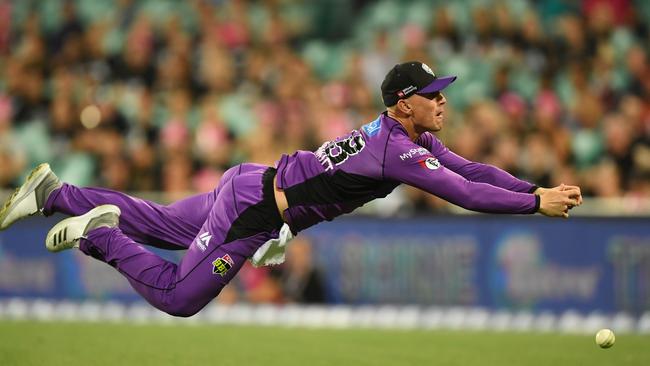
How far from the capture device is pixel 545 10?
18.1m

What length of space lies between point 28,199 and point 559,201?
4.25 meters

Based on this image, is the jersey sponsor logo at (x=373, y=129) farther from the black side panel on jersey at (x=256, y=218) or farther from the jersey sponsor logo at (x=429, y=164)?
the black side panel on jersey at (x=256, y=218)

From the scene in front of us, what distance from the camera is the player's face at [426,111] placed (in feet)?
27.0

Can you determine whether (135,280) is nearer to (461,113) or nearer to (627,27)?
(461,113)

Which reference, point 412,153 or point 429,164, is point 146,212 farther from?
point 429,164

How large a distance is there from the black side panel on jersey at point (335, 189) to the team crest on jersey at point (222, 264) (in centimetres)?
65

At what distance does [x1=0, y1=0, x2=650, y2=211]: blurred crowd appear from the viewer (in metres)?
15.2

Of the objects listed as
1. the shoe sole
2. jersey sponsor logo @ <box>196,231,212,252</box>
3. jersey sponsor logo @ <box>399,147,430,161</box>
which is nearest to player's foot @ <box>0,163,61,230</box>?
the shoe sole

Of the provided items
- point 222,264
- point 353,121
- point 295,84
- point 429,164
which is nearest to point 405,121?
point 429,164

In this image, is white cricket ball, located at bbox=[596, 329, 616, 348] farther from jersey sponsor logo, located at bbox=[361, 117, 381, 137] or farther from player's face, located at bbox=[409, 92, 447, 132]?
jersey sponsor logo, located at bbox=[361, 117, 381, 137]

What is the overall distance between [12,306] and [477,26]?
823cm

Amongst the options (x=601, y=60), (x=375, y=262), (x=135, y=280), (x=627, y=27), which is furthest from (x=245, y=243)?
(x=627, y=27)

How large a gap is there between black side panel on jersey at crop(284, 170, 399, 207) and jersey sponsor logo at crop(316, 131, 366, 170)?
3.6 inches

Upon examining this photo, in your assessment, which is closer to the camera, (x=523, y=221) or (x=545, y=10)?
(x=523, y=221)
